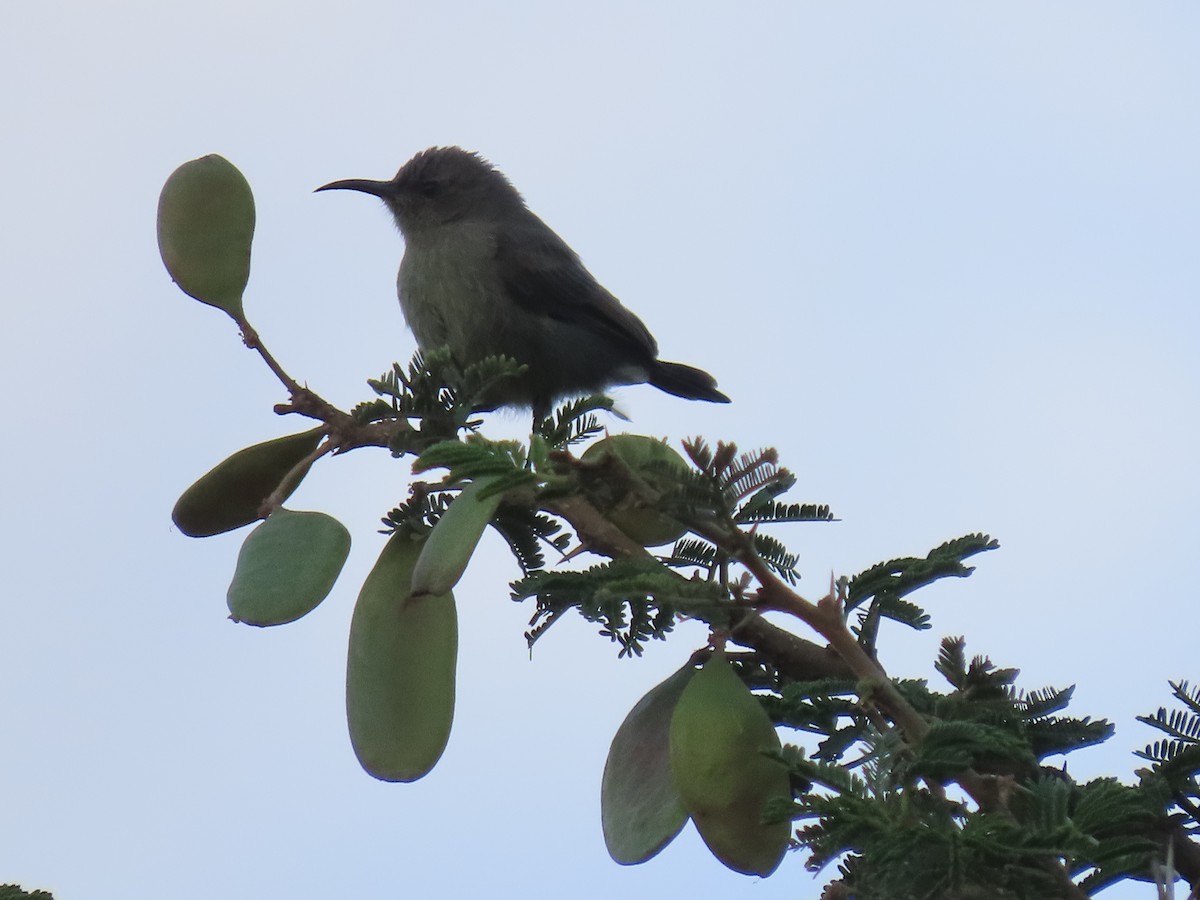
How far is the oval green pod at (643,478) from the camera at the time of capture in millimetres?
1869

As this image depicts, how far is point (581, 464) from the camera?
6.02ft

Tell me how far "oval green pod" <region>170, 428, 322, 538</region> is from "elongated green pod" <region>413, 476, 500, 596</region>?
54 cm

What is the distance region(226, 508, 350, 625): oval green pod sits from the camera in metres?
1.85

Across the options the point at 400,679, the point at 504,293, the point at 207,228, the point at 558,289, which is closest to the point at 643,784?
the point at 400,679

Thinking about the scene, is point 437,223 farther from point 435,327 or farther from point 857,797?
point 857,797

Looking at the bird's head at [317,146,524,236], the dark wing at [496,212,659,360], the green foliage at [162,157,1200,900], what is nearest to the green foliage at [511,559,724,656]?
the green foliage at [162,157,1200,900]

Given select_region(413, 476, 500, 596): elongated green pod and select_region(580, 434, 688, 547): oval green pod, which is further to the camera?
select_region(580, 434, 688, 547): oval green pod

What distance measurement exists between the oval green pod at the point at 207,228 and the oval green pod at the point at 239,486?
0.28 meters

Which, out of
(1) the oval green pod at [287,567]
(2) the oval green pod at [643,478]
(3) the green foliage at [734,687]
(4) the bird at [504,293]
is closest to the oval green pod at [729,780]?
(3) the green foliage at [734,687]

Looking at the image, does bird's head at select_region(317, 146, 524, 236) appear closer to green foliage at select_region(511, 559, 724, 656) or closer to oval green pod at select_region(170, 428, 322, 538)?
oval green pod at select_region(170, 428, 322, 538)

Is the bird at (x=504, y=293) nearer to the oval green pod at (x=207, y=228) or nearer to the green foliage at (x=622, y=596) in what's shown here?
the oval green pod at (x=207, y=228)

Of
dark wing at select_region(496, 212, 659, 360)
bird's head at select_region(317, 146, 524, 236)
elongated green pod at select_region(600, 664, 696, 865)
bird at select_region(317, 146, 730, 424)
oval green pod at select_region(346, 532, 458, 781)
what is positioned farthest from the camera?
bird's head at select_region(317, 146, 524, 236)

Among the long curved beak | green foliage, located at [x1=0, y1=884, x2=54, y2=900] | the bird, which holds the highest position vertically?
the long curved beak

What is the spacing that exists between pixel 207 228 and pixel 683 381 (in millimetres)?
4316
